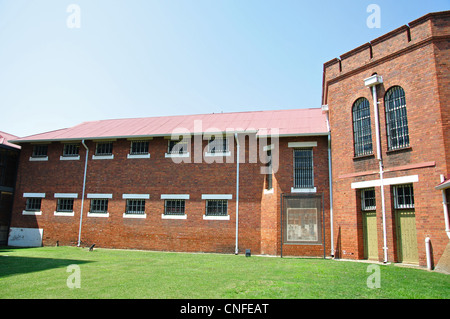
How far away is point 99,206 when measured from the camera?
19.8m

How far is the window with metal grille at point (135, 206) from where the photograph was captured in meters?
19.1

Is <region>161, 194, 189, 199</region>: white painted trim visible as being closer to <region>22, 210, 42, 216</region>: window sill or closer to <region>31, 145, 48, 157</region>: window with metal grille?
<region>22, 210, 42, 216</region>: window sill

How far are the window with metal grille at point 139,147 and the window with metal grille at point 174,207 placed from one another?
3326mm

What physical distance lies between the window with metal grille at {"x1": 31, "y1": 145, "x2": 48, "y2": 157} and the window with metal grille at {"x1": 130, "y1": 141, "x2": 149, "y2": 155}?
20.1ft

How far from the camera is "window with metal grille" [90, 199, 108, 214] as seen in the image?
1969 centimetres

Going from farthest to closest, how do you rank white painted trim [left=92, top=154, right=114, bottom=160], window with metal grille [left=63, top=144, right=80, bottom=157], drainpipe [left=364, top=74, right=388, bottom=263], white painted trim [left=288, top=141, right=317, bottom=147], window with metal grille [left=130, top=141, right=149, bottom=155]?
window with metal grille [left=63, top=144, right=80, bottom=157], white painted trim [left=92, top=154, right=114, bottom=160], window with metal grille [left=130, top=141, right=149, bottom=155], white painted trim [left=288, top=141, right=317, bottom=147], drainpipe [left=364, top=74, right=388, bottom=263]

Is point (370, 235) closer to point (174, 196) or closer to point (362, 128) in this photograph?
point (362, 128)

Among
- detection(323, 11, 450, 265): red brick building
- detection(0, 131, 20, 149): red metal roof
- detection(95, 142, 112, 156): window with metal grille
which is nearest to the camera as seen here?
detection(323, 11, 450, 265): red brick building

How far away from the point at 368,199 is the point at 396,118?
353 centimetres

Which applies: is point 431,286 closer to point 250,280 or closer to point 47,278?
point 250,280

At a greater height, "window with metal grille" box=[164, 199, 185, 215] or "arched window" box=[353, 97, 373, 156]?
"arched window" box=[353, 97, 373, 156]

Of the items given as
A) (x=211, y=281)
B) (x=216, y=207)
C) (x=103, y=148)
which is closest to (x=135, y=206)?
(x=103, y=148)

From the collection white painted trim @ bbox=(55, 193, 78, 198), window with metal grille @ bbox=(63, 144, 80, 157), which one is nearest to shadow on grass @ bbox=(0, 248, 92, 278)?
white painted trim @ bbox=(55, 193, 78, 198)

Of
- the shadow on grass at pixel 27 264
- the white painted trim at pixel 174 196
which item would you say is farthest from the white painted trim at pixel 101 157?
the shadow on grass at pixel 27 264
